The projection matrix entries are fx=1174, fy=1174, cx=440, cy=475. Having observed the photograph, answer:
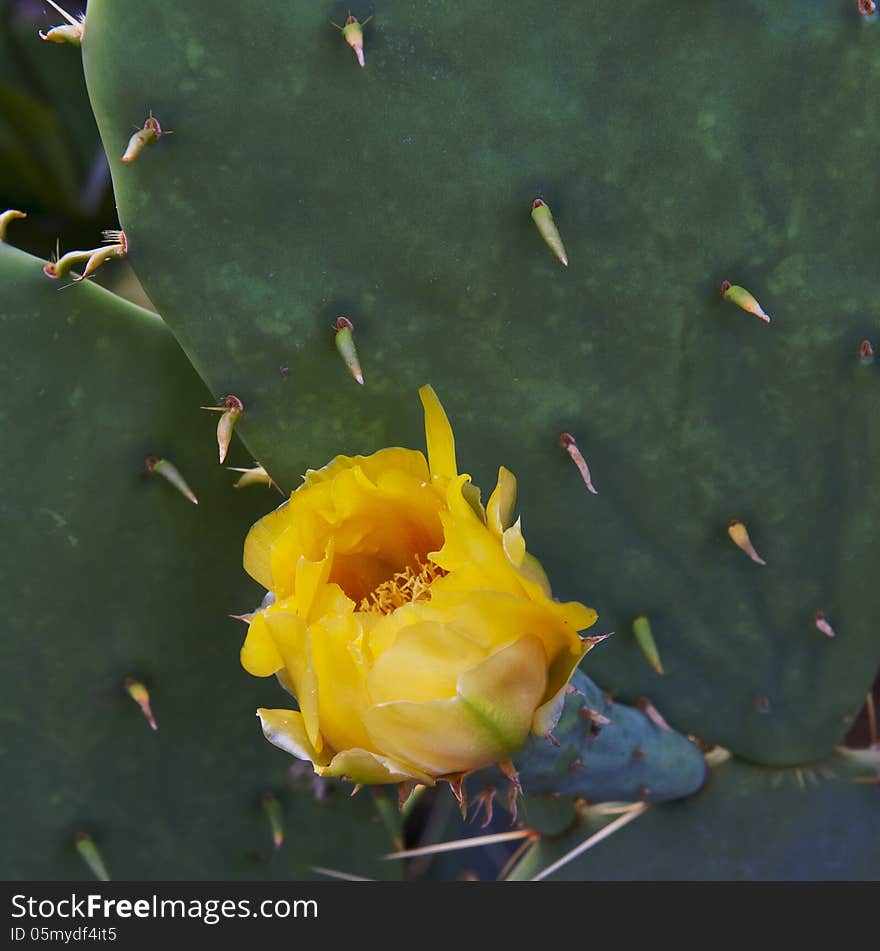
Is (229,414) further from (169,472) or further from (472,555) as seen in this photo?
(472,555)

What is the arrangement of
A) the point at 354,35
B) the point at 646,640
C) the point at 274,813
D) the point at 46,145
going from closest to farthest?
the point at 354,35, the point at 646,640, the point at 274,813, the point at 46,145

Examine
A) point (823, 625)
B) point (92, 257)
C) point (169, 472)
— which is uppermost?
point (92, 257)

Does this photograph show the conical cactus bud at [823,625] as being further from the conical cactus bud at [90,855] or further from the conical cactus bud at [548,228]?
the conical cactus bud at [90,855]

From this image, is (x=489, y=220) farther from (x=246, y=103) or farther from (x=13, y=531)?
(x=13, y=531)

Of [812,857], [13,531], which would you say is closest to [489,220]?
[13,531]

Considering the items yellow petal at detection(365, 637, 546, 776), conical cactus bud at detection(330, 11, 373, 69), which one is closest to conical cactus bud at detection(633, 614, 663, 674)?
yellow petal at detection(365, 637, 546, 776)

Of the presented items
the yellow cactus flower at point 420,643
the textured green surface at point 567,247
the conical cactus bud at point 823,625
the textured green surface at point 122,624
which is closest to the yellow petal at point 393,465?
the yellow cactus flower at point 420,643

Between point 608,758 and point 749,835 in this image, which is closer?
point 608,758

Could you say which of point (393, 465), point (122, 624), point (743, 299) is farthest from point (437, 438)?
point (122, 624)
